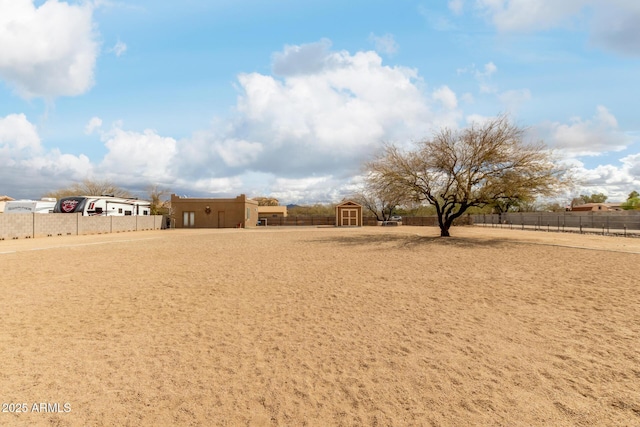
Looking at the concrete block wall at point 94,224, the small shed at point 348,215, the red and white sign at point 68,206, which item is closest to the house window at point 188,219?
the concrete block wall at point 94,224

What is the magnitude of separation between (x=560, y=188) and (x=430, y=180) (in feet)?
25.6

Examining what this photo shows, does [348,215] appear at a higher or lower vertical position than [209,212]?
lower

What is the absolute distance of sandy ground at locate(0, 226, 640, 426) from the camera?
360 cm

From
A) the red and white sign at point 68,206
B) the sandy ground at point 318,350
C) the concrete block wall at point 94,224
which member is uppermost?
the red and white sign at point 68,206

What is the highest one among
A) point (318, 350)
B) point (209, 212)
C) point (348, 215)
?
point (209, 212)

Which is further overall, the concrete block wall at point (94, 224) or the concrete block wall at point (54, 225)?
the concrete block wall at point (94, 224)

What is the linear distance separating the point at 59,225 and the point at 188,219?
18.0 metres

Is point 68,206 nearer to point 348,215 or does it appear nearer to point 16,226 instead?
point 16,226

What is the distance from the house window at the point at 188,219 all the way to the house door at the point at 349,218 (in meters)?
20.8

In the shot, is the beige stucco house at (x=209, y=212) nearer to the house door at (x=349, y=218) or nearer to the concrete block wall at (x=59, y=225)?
the concrete block wall at (x=59, y=225)

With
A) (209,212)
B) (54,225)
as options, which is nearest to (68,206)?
(54,225)

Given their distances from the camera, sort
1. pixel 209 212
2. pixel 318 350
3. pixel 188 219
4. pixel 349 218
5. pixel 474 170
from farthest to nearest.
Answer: pixel 349 218, pixel 209 212, pixel 188 219, pixel 474 170, pixel 318 350

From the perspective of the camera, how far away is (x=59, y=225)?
26297 mm

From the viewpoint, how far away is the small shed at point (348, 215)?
163ft
